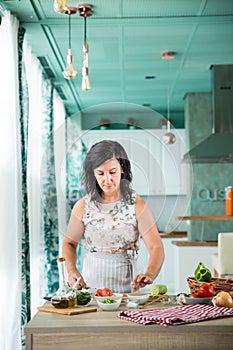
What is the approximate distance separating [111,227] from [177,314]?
665mm

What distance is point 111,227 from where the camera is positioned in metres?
3.06

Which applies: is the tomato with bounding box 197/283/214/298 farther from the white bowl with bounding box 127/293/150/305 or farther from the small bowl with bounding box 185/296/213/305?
the white bowl with bounding box 127/293/150/305

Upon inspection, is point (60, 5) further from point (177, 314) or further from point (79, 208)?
point (177, 314)

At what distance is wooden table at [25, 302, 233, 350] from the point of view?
2.39 metres

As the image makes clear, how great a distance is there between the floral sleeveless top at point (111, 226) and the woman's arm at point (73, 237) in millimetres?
32

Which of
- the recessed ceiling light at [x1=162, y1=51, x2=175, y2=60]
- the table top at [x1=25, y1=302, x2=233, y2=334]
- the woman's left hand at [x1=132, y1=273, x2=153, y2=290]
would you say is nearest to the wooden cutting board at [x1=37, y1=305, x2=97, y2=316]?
the table top at [x1=25, y1=302, x2=233, y2=334]

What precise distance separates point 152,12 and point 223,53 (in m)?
1.42

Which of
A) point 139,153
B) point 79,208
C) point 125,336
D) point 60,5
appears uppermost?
point 60,5

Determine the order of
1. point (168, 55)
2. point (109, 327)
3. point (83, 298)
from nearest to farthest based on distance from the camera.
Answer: point (109, 327)
point (83, 298)
point (168, 55)

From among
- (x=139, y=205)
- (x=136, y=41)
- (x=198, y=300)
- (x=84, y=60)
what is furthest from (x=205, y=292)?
(x=136, y=41)

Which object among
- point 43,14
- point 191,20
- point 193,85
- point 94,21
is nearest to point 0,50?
point 43,14

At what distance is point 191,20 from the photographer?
4781 mm

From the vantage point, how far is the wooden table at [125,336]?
94.0 inches

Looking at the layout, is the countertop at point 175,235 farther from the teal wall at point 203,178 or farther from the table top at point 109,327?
the table top at point 109,327
